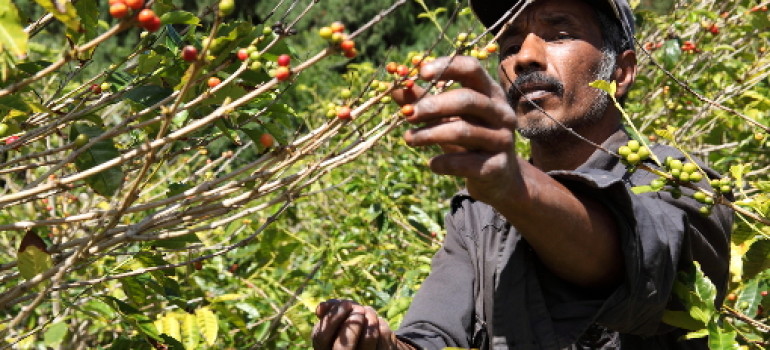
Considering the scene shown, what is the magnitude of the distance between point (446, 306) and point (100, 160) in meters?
0.93

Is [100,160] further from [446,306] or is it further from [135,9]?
[446,306]

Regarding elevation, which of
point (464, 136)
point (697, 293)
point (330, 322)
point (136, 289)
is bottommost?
point (697, 293)

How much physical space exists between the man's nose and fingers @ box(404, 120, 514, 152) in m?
1.11

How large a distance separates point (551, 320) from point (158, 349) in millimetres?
1265

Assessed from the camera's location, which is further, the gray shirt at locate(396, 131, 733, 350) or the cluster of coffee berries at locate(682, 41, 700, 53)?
the cluster of coffee berries at locate(682, 41, 700, 53)

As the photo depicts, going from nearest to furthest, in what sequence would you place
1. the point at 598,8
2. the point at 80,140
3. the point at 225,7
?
the point at 225,7 < the point at 80,140 < the point at 598,8

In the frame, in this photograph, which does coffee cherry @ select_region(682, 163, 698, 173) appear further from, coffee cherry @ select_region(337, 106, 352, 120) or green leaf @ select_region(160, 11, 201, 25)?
green leaf @ select_region(160, 11, 201, 25)

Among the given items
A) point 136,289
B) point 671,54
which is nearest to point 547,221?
point 136,289

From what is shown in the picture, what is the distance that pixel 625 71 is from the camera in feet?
8.73

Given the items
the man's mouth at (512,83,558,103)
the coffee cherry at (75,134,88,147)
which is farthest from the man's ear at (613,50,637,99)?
→ the coffee cherry at (75,134,88,147)

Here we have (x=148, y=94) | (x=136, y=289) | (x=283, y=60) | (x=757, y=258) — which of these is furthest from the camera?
(x=136, y=289)

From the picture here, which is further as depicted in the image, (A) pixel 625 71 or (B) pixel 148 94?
(A) pixel 625 71

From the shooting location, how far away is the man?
1278mm

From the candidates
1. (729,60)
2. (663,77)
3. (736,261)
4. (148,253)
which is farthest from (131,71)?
(729,60)
